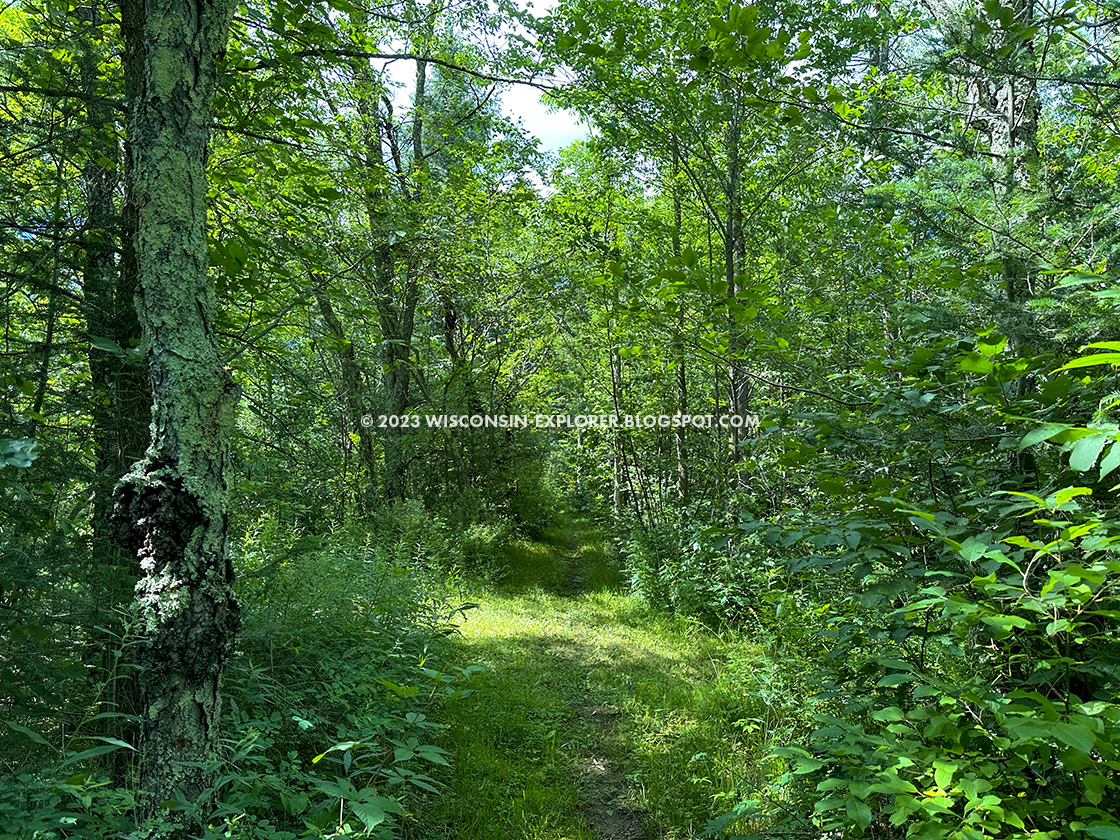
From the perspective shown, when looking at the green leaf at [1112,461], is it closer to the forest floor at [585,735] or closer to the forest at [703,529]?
the forest at [703,529]

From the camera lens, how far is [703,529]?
3.86m

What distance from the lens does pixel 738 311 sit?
7.77ft

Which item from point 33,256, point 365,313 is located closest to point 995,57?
point 365,313

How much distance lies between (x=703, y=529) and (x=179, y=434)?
122 inches

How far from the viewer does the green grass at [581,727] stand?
3246mm

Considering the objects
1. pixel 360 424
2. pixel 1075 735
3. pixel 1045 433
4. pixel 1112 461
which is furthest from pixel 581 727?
pixel 360 424

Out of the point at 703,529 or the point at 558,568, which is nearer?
the point at 703,529

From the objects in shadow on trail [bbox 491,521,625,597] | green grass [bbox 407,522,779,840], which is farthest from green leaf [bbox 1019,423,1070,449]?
shadow on trail [bbox 491,521,625,597]

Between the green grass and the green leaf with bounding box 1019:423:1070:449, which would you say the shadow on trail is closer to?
the green grass

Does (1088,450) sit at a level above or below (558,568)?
above

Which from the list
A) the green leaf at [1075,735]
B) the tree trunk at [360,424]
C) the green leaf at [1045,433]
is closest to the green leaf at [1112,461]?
the green leaf at [1045,433]

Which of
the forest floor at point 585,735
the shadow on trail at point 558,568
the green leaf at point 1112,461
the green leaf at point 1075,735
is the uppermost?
the green leaf at point 1112,461

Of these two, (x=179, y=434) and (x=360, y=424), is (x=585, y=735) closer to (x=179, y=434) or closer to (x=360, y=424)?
(x=179, y=434)

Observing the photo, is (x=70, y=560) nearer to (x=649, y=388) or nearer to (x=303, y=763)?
(x=303, y=763)
